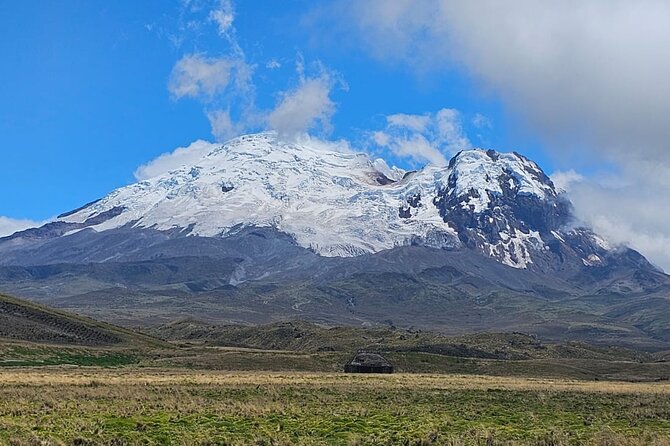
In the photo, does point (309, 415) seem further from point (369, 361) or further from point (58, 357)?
point (58, 357)

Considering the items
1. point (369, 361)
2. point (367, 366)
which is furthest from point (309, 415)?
point (369, 361)

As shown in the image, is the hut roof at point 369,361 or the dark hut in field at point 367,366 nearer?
the dark hut in field at point 367,366

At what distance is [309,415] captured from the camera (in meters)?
37.1

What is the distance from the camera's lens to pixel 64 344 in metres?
118

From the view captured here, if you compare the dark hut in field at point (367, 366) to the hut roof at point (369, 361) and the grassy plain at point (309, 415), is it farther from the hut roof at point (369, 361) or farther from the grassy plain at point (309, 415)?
the grassy plain at point (309, 415)

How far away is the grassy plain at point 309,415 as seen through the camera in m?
29.9

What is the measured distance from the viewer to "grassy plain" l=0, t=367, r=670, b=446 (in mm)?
29891

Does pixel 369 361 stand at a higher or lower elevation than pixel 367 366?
higher

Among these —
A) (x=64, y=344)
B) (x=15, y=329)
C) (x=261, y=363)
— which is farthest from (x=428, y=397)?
(x=15, y=329)

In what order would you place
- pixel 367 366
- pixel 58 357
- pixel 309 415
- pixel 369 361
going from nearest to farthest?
pixel 309 415
pixel 58 357
pixel 367 366
pixel 369 361

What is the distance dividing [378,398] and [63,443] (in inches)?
952

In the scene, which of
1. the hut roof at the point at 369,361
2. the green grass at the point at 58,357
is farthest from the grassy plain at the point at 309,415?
the hut roof at the point at 369,361

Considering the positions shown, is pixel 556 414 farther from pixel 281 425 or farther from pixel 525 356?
pixel 525 356

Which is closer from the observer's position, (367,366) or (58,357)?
(58,357)
